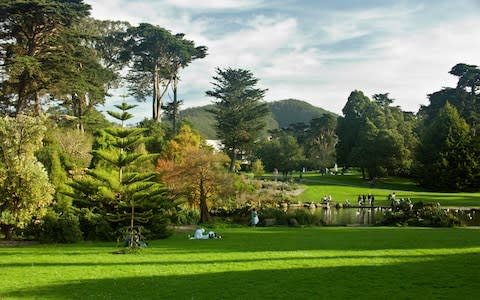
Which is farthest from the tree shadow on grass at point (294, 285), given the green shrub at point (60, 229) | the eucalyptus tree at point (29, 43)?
the eucalyptus tree at point (29, 43)

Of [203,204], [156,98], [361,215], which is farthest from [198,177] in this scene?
[156,98]

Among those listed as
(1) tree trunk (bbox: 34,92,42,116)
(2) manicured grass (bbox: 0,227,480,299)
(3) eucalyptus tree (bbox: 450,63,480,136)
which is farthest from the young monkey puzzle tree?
(3) eucalyptus tree (bbox: 450,63,480,136)

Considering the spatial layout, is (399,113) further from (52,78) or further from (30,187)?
(30,187)

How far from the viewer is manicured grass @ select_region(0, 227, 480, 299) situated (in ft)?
28.4

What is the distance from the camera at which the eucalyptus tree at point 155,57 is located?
1826 inches

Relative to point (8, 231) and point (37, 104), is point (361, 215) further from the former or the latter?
point (8, 231)

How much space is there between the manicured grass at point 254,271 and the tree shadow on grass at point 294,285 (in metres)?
0.02

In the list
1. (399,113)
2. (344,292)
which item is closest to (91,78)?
(344,292)

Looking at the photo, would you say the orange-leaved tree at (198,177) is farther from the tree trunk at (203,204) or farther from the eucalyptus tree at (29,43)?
the eucalyptus tree at (29,43)

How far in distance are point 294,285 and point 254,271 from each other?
1.65 meters

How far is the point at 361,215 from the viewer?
33188mm

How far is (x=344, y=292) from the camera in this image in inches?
338

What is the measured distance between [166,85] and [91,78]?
19374 millimetres

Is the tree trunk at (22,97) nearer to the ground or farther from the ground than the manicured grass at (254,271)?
farther from the ground
